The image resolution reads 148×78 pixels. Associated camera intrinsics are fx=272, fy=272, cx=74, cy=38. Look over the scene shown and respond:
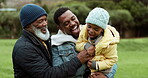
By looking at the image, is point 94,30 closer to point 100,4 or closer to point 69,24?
point 69,24

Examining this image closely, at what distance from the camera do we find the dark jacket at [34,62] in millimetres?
2559

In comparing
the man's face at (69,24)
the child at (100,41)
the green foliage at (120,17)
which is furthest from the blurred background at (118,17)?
the child at (100,41)

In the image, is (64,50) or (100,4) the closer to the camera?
(64,50)

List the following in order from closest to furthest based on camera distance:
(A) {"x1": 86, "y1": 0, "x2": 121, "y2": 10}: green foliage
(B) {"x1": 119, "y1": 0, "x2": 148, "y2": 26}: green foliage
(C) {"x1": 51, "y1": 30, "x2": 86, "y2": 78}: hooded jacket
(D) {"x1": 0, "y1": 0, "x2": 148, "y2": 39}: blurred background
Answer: (C) {"x1": 51, "y1": 30, "x2": 86, "y2": 78}: hooded jacket < (D) {"x1": 0, "y1": 0, "x2": 148, "y2": 39}: blurred background < (A) {"x1": 86, "y1": 0, "x2": 121, "y2": 10}: green foliage < (B) {"x1": 119, "y1": 0, "x2": 148, "y2": 26}: green foliage

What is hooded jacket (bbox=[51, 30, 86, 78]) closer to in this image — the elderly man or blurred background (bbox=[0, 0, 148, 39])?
the elderly man

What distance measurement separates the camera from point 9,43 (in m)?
16.4

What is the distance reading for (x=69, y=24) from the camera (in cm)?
286

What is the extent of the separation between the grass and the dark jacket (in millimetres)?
4797

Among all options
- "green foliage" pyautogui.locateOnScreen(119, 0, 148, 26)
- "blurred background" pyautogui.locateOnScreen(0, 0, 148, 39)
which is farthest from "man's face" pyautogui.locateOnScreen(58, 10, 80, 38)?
"green foliage" pyautogui.locateOnScreen(119, 0, 148, 26)

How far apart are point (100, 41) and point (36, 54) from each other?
0.64 metres

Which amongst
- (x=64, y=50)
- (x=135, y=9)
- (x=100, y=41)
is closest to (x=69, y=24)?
(x=64, y=50)

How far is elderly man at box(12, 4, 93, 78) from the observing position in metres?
2.56

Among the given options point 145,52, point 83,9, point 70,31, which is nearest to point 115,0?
point 83,9

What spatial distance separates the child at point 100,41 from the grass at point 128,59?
16.1 feet
